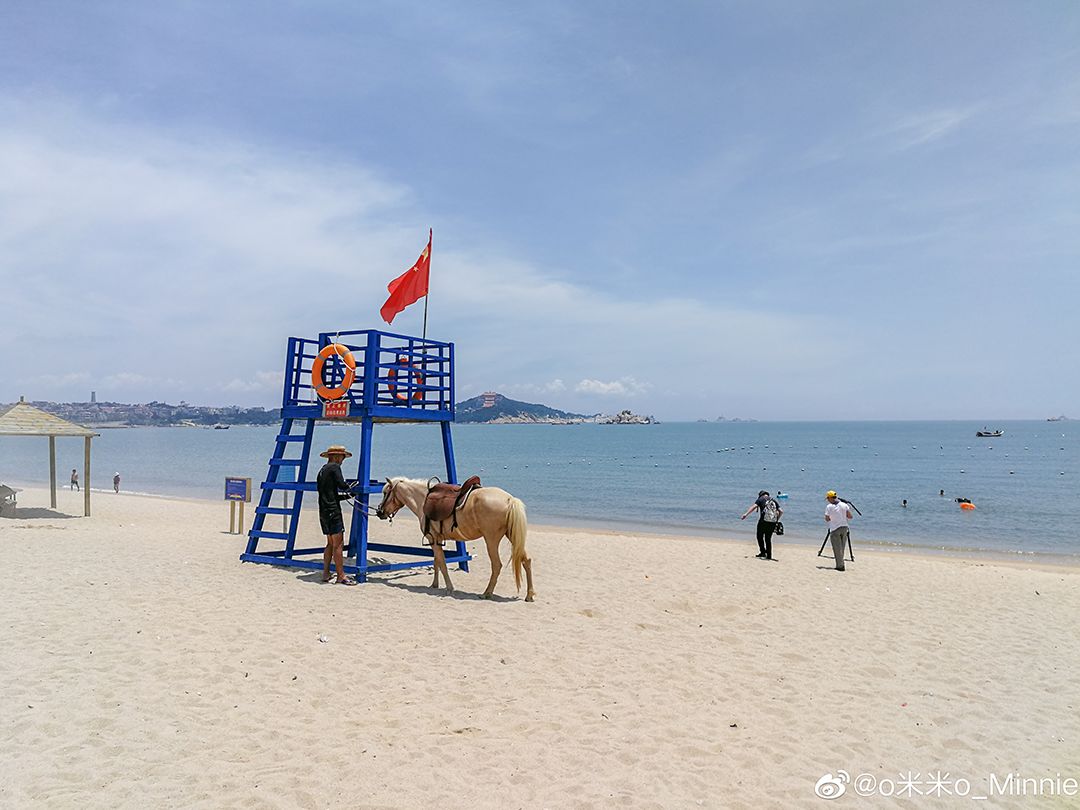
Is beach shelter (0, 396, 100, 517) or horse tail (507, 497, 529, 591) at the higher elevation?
beach shelter (0, 396, 100, 517)

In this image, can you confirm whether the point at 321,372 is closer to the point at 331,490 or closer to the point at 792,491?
the point at 331,490

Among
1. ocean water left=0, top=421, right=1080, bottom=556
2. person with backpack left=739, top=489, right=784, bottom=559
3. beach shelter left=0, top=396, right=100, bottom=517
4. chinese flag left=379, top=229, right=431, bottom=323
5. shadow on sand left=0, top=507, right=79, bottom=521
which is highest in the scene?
chinese flag left=379, top=229, right=431, bottom=323

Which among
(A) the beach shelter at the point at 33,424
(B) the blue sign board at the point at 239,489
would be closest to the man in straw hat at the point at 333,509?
(B) the blue sign board at the point at 239,489

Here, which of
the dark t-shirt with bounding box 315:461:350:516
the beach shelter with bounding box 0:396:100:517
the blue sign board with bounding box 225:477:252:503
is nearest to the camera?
the dark t-shirt with bounding box 315:461:350:516

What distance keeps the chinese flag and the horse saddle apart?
4211mm

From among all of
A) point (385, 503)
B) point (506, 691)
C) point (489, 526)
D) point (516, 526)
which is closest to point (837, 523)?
point (516, 526)

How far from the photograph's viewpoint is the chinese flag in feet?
47.9

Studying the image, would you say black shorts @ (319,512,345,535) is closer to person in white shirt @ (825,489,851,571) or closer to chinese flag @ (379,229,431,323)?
chinese flag @ (379,229,431,323)

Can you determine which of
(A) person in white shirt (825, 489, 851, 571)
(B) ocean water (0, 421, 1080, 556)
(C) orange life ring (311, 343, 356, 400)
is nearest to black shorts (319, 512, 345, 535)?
(C) orange life ring (311, 343, 356, 400)

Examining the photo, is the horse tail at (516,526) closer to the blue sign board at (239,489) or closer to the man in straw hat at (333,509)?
the man in straw hat at (333,509)

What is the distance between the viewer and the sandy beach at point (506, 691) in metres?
5.66

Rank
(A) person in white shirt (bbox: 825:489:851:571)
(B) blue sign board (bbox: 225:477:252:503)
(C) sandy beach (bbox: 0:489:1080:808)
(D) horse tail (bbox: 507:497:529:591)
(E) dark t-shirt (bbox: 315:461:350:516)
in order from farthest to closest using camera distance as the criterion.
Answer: (B) blue sign board (bbox: 225:477:252:503), (A) person in white shirt (bbox: 825:489:851:571), (E) dark t-shirt (bbox: 315:461:350:516), (D) horse tail (bbox: 507:497:529:591), (C) sandy beach (bbox: 0:489:1080:808)

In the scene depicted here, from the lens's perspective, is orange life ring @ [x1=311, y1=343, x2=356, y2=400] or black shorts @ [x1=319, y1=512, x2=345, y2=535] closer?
black shorts @ [x1=319, y1=512, x2=345, y2=535]

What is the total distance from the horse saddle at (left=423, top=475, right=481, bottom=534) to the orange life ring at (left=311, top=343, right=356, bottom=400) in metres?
2.63
